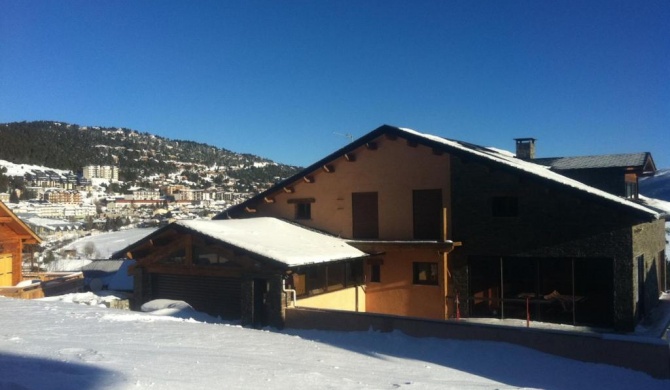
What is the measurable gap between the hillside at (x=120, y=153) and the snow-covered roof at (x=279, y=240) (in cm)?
8926

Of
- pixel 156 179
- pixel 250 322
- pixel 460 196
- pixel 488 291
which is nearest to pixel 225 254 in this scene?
pixel 250 322

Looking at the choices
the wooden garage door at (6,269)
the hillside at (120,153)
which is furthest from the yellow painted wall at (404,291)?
the hillside at (120,153)

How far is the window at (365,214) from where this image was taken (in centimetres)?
1972

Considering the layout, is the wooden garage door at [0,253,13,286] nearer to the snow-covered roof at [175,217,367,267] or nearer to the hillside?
the snow-covered roof at [175,217,367,267]

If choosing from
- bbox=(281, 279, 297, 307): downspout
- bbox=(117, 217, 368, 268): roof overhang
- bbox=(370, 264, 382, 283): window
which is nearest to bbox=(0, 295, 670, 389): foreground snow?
A: bbox=(281, 279, 297, 307): downspout

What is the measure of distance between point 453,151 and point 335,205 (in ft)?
16.8

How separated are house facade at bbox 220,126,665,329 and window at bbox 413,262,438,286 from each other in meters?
0.03

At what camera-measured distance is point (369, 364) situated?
9.34m

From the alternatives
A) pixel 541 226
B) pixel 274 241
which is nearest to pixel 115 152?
pixel 274 241

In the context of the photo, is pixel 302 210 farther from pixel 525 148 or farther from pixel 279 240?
pixel 525 148

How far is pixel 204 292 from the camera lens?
16.8 meters

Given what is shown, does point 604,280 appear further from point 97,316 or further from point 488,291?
point 97,316

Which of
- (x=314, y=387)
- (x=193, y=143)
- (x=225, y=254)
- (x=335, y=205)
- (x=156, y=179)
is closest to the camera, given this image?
(x=314, y=387)

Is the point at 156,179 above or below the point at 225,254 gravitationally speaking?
above
